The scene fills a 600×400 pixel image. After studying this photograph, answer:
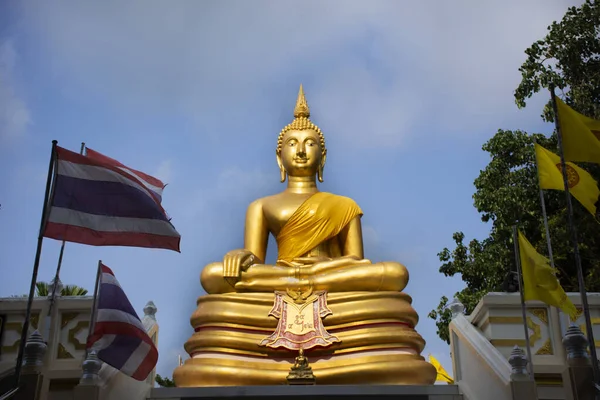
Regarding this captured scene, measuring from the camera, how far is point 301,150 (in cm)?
1287

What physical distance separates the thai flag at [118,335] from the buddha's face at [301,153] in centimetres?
507

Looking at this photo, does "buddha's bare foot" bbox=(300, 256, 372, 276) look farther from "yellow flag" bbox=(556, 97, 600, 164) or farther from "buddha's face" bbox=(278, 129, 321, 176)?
"yellow flag" bbox=(556, 97, 600, 164)

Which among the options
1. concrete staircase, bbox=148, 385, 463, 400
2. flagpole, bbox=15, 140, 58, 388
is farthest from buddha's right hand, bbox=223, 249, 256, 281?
flagpole, bbox=15, 140, 58, 388

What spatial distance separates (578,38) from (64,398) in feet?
44.0

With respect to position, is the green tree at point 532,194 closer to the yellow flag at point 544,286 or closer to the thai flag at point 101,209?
the yellow flag at point 544,286

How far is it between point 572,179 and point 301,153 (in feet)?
15.3

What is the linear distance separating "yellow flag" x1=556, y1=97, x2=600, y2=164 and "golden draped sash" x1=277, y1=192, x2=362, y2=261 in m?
4.16

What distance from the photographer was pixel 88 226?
7.82 m

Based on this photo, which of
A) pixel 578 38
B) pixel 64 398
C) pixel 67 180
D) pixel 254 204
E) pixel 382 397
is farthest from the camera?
pixel 578 38

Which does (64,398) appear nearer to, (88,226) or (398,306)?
(88,226)

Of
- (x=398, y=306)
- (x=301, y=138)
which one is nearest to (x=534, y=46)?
(x=301, y=138)

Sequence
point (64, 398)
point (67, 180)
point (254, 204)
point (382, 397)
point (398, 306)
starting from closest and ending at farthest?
point (67, 180) < point (382, 397) < point (64, 398) < point (398, 306) < point (254, 204)

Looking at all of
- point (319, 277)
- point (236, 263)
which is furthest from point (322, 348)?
point (236, 263)

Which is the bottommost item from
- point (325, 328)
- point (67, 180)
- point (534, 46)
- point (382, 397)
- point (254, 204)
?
point (382, 397)
